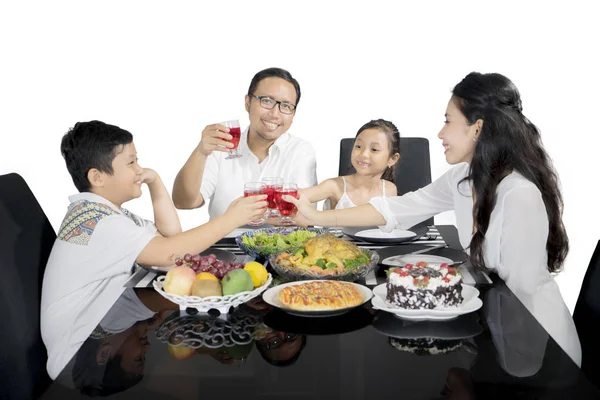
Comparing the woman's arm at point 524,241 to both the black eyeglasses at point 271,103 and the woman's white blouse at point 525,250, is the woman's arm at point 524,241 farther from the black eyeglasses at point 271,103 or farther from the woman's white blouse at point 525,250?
the black eyeglasses at point 271,103

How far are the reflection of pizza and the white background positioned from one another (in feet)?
10.8

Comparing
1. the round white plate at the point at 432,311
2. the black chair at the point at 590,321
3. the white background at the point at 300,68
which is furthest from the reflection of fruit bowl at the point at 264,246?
the white background at the point at 300,68

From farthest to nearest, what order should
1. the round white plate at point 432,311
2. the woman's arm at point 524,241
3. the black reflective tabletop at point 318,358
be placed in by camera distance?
the woman's arm at point 524,241 < the round white plate at point 432,311 < the black reflective tabletop at point 318,358

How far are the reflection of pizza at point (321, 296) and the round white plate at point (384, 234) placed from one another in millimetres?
843

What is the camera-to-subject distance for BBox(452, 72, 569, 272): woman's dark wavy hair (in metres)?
2.31

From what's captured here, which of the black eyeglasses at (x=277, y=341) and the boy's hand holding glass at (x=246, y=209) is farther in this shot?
the boy's hand holding glass at (x=246, y=209)

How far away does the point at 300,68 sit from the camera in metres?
5.04

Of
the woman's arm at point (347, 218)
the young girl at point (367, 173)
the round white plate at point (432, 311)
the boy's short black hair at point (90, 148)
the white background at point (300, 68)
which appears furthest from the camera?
the white background at point (300, 68)

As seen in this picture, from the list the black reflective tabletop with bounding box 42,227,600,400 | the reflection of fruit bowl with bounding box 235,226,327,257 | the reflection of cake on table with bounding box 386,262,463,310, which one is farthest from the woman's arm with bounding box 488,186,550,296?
the reflection of fruit bowl with bounding box 235,226,327,257

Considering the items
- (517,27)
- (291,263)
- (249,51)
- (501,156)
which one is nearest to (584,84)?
(517,27)

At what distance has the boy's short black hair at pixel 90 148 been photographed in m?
2.44

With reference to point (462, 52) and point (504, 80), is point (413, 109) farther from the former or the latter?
point (504, 80)

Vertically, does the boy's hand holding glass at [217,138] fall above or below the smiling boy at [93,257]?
above

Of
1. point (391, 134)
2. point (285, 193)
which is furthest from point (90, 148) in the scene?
point (391, 134)
